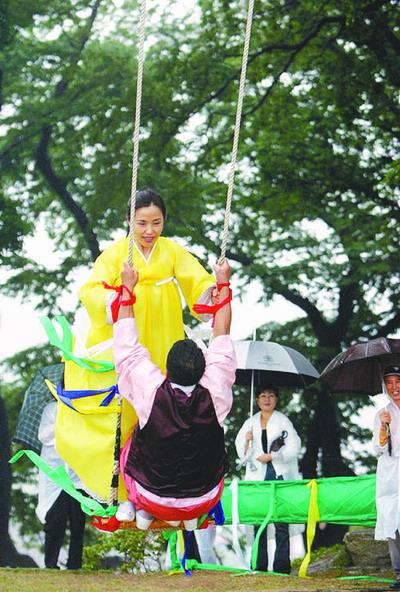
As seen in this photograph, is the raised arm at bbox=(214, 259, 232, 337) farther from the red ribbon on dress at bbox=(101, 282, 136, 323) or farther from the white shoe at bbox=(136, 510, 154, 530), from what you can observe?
the white shoe at bbox=(136, 510, 154, 530)

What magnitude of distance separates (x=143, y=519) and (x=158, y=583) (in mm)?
2521

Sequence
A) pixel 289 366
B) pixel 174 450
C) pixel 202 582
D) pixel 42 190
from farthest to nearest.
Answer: pixel 42 190 → pixel 289 366 → pixel 202 582 → pixel 174 450

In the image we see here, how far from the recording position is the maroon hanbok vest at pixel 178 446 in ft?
12.2

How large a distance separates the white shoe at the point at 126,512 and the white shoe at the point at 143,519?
25 mm

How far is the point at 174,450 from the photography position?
375 centimetres

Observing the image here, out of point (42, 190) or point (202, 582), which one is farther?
point (42, 190)

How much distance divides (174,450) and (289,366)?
3.73 m

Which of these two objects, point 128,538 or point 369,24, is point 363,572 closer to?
point 128,538

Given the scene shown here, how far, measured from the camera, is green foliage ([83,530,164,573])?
8.39m

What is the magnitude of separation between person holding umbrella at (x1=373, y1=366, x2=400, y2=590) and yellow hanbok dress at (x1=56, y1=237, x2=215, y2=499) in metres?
2.21

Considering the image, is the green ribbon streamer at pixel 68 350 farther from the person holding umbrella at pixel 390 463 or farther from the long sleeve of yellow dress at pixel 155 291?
the person holding umbrella at pixel 390 463

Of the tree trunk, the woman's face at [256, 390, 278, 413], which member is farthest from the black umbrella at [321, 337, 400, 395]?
the tree trunk

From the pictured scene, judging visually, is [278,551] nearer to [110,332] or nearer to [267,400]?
[267,400]

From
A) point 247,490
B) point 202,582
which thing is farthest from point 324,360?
point 202,582
